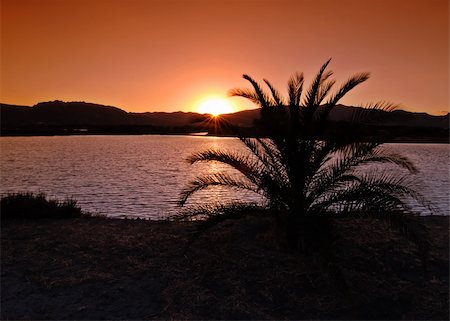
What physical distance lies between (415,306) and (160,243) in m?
4.66

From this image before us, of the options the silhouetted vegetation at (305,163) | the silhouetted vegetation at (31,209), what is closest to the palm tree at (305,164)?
the silhouetted vegetation at (305,163)

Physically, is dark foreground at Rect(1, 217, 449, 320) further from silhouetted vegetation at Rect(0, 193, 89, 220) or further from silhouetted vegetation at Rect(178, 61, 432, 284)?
silhouetted vegetation at Rect(0, 193, 89, 220)

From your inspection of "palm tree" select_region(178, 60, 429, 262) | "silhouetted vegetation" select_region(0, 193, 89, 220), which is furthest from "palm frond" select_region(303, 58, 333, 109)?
"silhouetted vegetation" select_region(0, 193, 89, 220)

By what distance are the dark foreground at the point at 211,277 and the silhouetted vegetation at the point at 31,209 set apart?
1.59 m

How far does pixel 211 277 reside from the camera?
649 centimetres

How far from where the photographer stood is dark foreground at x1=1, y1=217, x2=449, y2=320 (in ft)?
18.1

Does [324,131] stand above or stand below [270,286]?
above

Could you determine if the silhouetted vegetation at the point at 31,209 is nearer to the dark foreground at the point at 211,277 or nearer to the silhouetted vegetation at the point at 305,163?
the dark foreground at the point at 211,277

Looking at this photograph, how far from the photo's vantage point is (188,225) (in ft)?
31.8

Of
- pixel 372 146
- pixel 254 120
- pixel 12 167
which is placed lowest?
pixel 12 167

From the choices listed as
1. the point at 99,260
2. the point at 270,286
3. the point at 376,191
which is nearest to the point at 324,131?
the point at 376,191

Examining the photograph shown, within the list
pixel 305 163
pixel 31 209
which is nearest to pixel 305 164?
pixel 305 163

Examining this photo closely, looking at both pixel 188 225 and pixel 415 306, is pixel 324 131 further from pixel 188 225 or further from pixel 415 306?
pixel 188 225

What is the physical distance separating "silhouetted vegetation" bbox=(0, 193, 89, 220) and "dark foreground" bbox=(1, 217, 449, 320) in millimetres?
1586
